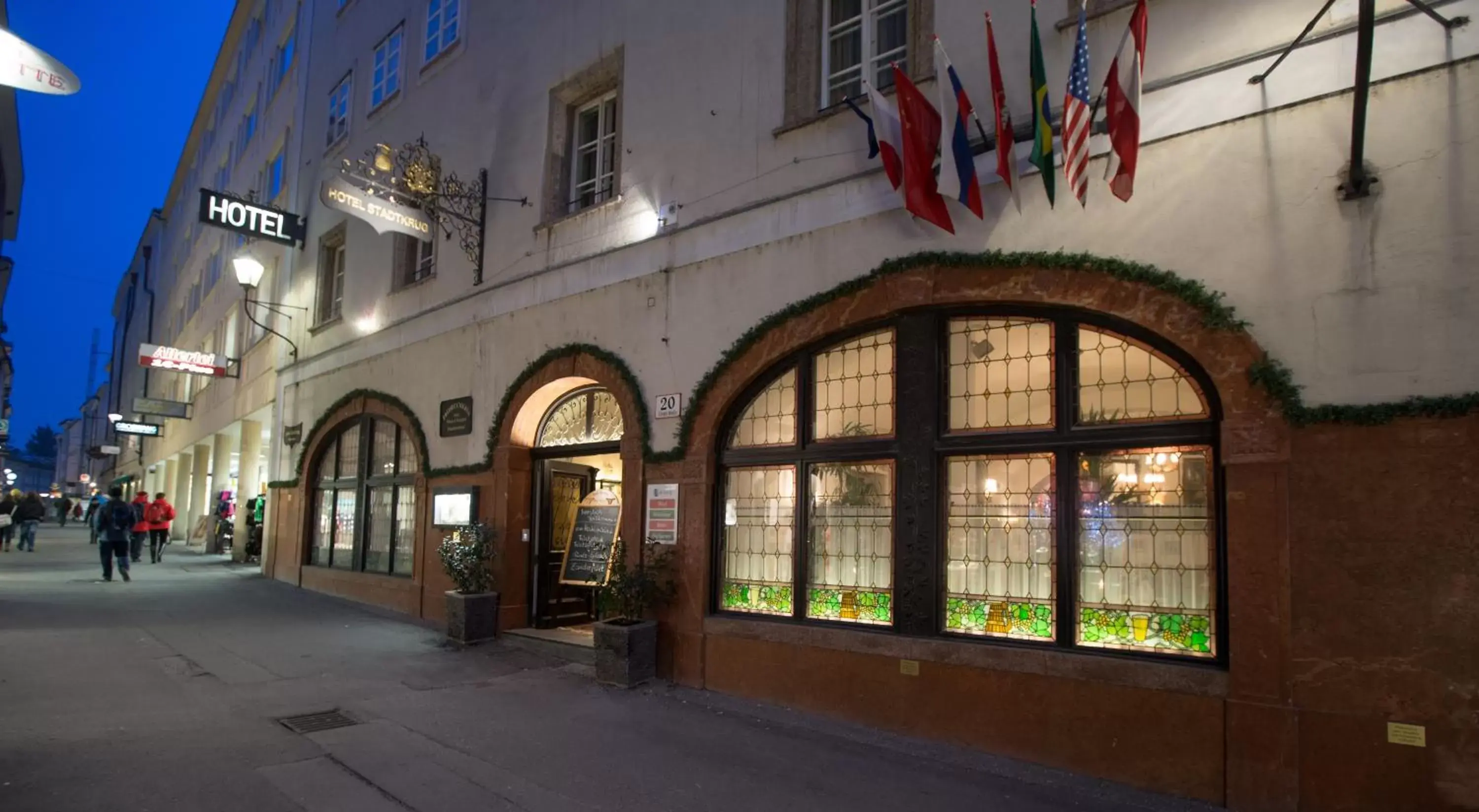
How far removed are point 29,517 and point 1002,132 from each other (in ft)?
87.9

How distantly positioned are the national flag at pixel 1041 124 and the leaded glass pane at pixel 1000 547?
208cm

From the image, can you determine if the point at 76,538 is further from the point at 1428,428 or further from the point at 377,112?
the point at 1428,428

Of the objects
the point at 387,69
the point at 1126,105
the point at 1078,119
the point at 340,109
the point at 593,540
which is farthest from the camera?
the point at 340,109

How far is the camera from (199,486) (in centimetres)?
3222

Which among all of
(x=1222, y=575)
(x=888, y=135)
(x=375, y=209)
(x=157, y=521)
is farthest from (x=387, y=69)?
(x=1222, y=575)

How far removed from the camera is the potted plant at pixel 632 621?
28.1ft

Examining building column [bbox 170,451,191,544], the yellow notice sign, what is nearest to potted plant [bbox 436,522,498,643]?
the yellow notice sign

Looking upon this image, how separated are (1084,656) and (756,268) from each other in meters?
4.45

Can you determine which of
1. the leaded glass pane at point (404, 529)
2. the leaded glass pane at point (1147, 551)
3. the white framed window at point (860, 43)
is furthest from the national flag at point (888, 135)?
the leaded glass pane at point (404, 529)

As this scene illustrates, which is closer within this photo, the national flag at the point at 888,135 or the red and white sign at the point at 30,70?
the red and white sign at the point at 30,70

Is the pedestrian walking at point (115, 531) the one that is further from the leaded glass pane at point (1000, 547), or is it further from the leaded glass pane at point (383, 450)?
the leaded glass pane at point (1000, 547)

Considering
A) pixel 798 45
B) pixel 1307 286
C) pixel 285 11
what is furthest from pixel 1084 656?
pixel 285 11

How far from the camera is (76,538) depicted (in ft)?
105

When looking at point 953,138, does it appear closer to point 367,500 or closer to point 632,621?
point 632,621
